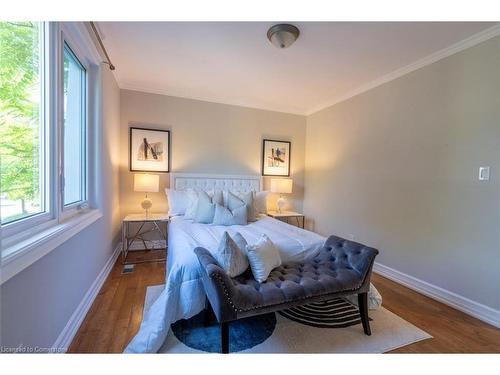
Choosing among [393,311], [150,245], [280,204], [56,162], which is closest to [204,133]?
[280,204]

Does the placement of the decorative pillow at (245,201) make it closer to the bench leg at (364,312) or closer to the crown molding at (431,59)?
the bench leg at (364,312)

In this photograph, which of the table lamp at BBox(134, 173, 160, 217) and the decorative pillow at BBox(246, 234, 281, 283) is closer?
the decorative pillow at BBox(246, 234, 281, 283)

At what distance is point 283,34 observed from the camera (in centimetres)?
204

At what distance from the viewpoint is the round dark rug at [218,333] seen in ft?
5.16

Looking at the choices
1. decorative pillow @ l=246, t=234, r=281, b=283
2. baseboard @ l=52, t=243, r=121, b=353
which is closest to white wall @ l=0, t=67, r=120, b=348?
baseboard @ l=52, t=243, r=121, b=353

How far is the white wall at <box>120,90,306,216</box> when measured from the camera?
3.50 meters

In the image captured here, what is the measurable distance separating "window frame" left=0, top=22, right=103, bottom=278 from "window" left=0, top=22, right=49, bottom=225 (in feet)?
0.08

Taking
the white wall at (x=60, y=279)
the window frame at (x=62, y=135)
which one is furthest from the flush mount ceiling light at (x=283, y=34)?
the white wall at (x=60, y=279)

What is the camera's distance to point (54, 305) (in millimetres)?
1379

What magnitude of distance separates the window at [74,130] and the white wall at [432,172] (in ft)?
11.2

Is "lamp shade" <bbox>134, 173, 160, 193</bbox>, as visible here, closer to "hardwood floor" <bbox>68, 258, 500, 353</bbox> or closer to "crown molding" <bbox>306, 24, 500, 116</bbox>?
"hardwood floor" <bbox>68, 258, 500, 353</bbox>

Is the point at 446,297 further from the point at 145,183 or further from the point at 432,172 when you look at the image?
the point at 145,183
